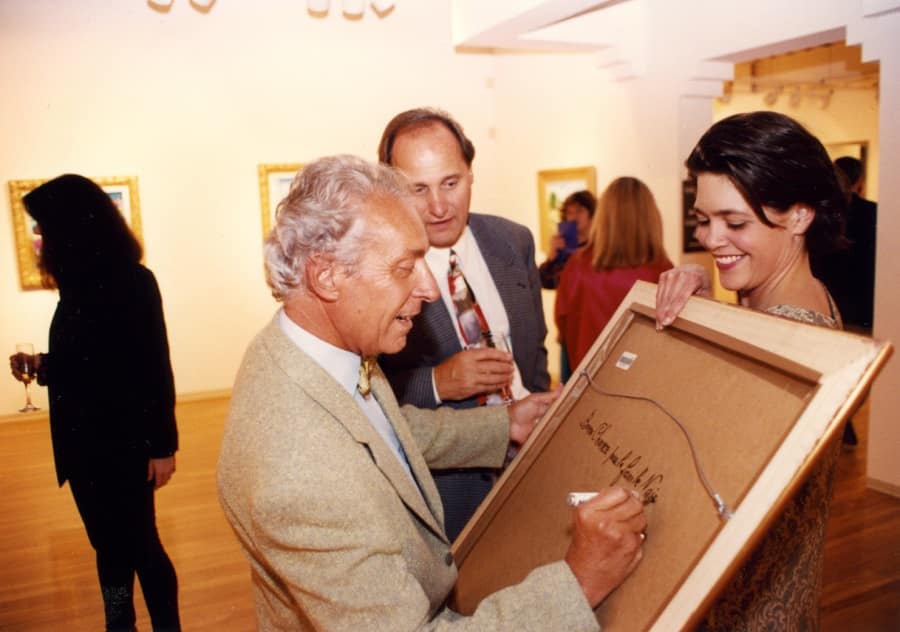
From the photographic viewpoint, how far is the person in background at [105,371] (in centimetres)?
266

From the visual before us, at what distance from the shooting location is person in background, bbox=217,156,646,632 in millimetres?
1041

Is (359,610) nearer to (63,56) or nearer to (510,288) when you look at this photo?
(510,288)

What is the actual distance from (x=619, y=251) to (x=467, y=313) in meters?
2.60

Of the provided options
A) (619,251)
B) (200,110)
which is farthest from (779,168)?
(200,110)

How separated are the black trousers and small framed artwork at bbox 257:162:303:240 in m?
4.77

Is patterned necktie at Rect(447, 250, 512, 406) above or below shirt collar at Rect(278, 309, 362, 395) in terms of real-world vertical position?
below

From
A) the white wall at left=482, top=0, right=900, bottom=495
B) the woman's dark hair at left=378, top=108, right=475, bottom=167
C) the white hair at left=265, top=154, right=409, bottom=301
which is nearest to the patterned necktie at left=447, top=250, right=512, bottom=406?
the woman's dark hair at left=378, top=108, right=475, bottom=167

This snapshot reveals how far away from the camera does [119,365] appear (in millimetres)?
2732

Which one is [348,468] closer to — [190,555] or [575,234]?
[190,555]

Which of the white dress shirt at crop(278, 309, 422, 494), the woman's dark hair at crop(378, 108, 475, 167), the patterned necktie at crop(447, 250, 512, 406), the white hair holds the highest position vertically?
the woman's dark hair at crop(378, 108, 475, 167)

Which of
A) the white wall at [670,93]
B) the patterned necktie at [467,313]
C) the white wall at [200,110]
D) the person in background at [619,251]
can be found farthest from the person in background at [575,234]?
the patterned necktie at [467,313]

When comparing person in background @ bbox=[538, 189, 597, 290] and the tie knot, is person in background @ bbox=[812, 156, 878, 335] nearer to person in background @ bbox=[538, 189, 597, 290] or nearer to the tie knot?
person in background @ bbox=[538, 189, 597, 290]

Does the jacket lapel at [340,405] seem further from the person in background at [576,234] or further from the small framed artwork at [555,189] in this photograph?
the small framed artwork at [555,189]

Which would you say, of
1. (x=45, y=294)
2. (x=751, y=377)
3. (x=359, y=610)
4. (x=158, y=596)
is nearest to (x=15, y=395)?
(x=45, y=294)
